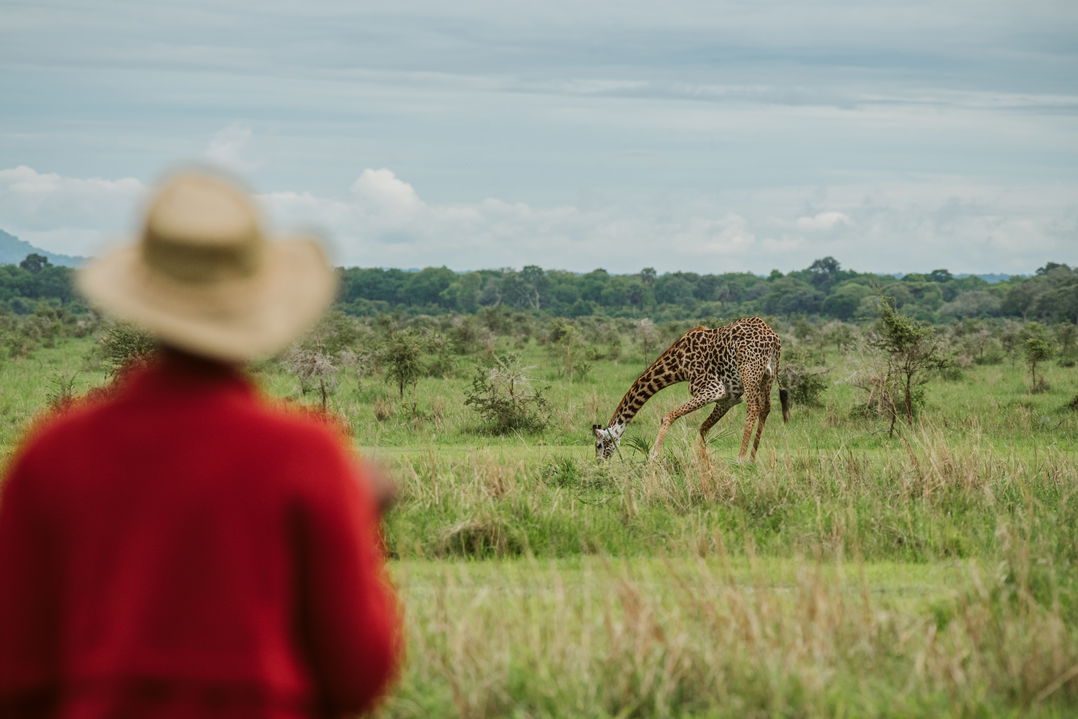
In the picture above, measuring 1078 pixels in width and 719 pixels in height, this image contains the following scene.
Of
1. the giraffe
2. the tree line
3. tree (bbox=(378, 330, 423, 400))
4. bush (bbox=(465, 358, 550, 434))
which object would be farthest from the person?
the tree line

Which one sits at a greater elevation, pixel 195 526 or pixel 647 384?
pixel 195 526

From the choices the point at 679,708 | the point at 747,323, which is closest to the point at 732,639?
the point at 679,708

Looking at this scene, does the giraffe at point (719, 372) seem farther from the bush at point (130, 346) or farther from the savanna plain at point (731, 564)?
the bush at point (130, 346)

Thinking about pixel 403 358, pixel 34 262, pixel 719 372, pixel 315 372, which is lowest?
pixel 315 372

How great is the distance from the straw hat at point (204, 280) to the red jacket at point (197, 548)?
4.3 inches

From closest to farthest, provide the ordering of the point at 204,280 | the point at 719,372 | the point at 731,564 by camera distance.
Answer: the point at 204,280 → the point at 731,564 → the point at 719,372

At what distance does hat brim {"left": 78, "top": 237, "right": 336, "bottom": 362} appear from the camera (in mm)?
2801

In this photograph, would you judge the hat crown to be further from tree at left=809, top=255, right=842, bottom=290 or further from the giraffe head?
tree at left=809, top=255, right=842, bottom=290

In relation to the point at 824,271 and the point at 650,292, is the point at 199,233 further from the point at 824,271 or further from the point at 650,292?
the point at 824,271

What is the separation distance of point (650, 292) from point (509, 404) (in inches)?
4068

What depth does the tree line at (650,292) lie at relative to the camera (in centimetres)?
9544

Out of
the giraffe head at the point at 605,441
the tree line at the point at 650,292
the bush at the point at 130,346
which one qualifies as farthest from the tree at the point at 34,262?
the giraffe head at the point at 605,441

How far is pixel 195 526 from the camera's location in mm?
2762

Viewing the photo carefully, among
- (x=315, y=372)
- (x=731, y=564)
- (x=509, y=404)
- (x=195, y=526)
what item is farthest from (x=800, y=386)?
(x=195, y=526)
